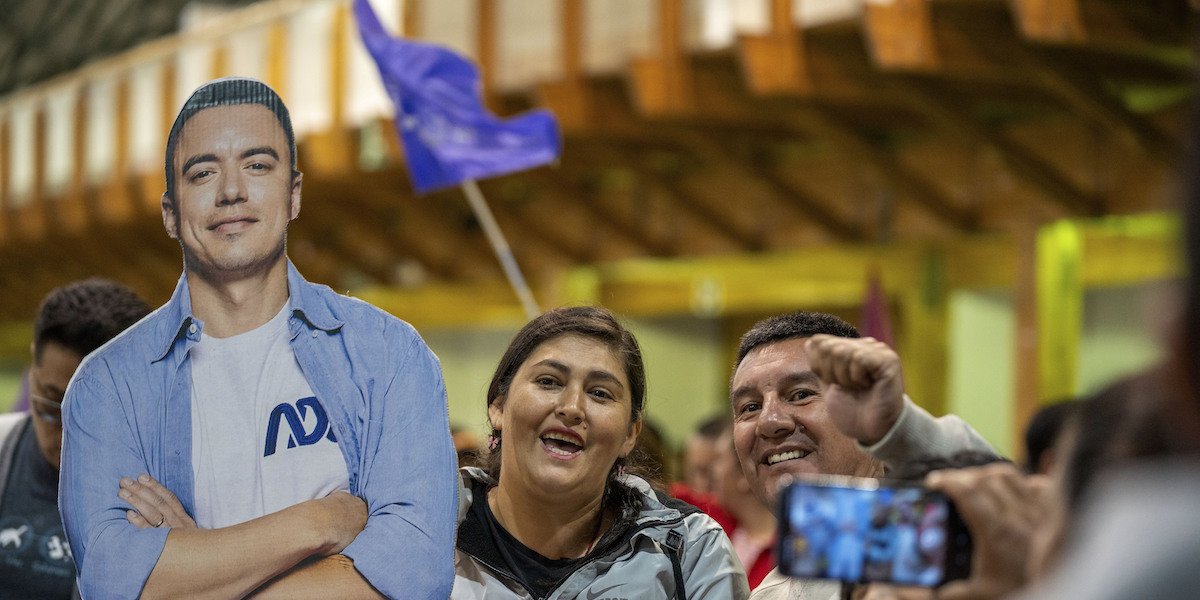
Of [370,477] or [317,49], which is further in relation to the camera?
[317,49]

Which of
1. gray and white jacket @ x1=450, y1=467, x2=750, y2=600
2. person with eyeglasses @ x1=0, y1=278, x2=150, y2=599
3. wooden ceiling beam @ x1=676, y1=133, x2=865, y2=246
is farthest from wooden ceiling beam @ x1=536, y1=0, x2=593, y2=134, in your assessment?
gray and white jacket @ x1=450, y1=467, x2=750, y2=600

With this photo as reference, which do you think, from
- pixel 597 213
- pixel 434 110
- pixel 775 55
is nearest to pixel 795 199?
pixel 597 213

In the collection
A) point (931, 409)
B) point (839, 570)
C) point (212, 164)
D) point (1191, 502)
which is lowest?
point (931, 409)

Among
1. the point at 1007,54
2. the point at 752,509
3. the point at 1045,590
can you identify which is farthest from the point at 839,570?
the point at 1007,54

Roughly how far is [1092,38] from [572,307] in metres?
4.37

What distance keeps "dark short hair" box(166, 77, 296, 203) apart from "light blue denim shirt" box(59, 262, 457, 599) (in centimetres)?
21

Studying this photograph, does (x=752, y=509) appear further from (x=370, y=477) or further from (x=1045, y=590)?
(x=1045, y=590)

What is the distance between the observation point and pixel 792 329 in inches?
104

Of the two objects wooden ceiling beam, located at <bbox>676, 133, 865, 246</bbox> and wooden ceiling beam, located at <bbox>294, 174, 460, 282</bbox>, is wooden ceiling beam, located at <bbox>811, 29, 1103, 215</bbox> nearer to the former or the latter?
wooden ceiling beam, located at <bbox>676, 133, 865, 246</bbox>

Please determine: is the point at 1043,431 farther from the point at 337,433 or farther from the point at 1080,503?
the point at 1080,503

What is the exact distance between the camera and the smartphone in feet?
5.03

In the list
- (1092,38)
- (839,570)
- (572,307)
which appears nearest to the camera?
(839,570)

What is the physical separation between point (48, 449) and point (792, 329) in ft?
5.26

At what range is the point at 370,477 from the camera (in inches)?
87.7
